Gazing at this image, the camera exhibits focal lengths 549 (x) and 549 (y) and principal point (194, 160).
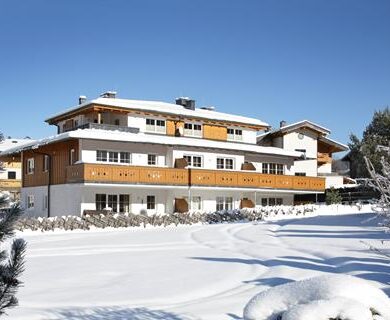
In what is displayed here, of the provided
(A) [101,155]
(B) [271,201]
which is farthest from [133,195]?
(B) [271,201]

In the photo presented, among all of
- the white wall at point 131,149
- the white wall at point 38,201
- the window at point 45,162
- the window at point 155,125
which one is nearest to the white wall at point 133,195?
the white wall at point 131,149

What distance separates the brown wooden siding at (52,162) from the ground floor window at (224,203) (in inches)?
423

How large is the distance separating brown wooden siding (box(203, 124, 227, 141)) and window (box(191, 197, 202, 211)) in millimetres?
5639

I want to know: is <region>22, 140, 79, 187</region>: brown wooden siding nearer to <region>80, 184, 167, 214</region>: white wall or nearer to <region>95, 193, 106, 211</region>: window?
<region>80, 184, 167, 214</region>: white wall

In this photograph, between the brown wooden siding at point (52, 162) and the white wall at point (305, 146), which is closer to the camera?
the brown wooden siding at point (52, 162)

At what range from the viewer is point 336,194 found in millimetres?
40938

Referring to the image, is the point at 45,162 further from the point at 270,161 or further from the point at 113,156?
the point at 270,161

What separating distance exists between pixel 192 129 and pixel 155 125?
314 centimetres

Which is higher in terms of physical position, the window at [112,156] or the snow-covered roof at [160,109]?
the snow-covered roof at [160,109]

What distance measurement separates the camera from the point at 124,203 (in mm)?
34406

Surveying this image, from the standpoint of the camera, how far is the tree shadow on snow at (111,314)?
7859 millimetres

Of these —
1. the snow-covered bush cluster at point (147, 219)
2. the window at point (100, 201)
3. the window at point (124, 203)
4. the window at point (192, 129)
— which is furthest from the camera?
the window at point (192, 129)

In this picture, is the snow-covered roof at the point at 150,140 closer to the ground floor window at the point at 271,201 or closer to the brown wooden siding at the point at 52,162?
the brown wooden siding at the point at 52,162

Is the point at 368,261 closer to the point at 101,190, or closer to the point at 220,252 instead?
the point at 220,252
